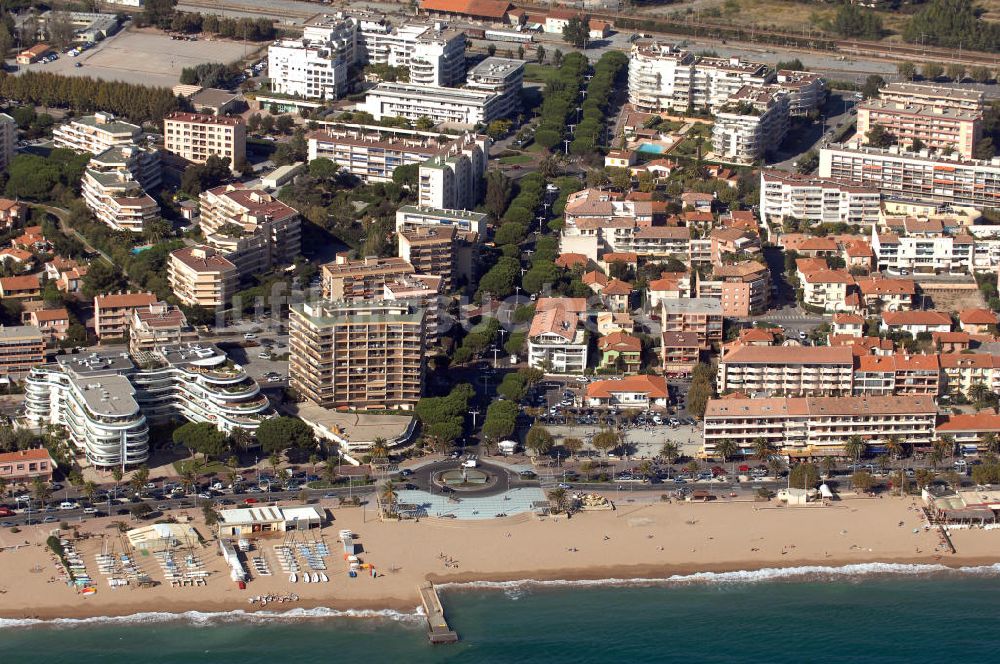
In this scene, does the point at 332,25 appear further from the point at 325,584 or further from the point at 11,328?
the point at 325,584

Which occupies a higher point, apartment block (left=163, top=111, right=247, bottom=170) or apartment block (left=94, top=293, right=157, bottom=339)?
apartment block (left=163, top=111, right=247, bottom=170)

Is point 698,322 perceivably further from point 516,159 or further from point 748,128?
point 516,159

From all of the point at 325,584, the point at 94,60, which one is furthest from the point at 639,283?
the point at 94,60

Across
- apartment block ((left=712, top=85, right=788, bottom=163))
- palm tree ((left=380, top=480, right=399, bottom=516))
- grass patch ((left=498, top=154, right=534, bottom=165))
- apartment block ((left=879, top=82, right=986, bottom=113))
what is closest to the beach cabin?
palm tree ((left=380, top=480, right=399, bottom=516))

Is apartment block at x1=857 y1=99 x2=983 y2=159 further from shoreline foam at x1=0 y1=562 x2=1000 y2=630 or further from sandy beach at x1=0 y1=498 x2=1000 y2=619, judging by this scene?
shoreline foam at x1=0 y1=562 x2=1000 y2=630

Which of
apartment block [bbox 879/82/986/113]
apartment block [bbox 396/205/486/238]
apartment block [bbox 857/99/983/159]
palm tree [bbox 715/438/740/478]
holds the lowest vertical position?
palm tree [bbox 715/438/740/478]

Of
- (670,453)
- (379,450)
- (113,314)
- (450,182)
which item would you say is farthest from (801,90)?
(379,450)
